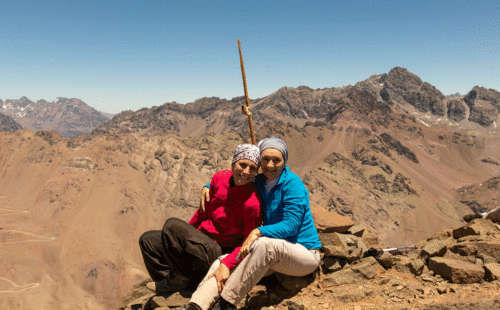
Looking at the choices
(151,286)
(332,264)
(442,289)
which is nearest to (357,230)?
(332,264)

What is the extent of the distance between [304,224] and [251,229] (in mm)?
965

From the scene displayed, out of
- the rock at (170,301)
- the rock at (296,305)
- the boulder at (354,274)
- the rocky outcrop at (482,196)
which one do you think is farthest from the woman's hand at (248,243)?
the rocky outcrop at (482,196)

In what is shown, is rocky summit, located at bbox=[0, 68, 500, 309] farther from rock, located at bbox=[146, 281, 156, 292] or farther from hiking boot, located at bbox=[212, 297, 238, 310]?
hiking boot, located at bbox=[212, 297, 238, 310]

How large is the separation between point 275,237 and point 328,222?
11.8ft

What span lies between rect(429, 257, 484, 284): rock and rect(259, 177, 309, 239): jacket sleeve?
10.0 feet

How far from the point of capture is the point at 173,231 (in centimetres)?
453

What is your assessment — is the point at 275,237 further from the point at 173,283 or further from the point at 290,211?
the point at 173,283

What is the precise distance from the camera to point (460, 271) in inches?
192

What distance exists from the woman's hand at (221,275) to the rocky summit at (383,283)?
4.44ft

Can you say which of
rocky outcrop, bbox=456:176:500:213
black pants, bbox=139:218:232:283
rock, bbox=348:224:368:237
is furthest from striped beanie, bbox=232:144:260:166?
rocky outcrop, bbox=456:176:500:213

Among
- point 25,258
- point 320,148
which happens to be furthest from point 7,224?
point 320,148

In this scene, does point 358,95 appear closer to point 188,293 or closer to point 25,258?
point 25,258

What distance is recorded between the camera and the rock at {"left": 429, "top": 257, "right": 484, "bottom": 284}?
15.7 ft

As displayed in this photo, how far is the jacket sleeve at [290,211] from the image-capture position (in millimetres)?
3986
